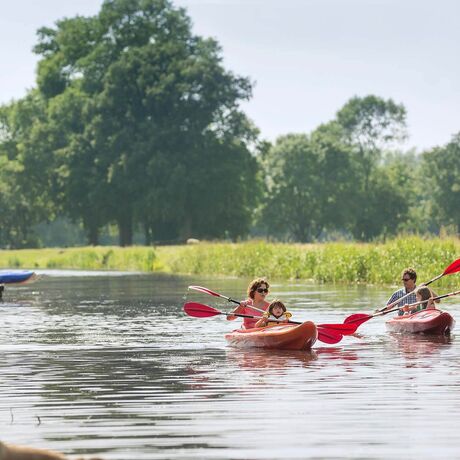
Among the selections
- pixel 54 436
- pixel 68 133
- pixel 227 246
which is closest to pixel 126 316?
pixel 54 436

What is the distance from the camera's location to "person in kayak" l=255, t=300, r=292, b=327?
20062 mm

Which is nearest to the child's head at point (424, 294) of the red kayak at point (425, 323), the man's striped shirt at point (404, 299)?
the man's striped shirt at point (404, 299)

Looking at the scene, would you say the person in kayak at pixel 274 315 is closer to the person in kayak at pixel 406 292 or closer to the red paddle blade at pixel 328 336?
the red paddle blade at pixel 328 336

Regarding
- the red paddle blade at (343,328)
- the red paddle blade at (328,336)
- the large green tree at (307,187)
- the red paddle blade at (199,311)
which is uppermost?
the large green tree at (307,187)

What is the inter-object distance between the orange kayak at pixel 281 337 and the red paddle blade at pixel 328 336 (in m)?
0.86

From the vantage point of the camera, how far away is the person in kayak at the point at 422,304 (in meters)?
23.0

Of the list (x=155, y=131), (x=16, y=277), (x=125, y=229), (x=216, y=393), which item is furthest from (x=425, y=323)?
(x=125, y=229)

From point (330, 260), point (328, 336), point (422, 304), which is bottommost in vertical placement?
point (328, 336)

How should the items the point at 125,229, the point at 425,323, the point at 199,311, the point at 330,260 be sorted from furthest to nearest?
the point at 125,229
the point at 330,260
the point at 199,311
the point at 425,323

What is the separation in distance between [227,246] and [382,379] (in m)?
42.7

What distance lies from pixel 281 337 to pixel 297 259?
102 feet

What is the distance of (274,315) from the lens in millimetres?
20219

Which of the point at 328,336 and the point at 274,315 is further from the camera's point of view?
the point at 328,336

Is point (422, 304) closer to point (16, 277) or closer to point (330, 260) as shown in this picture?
point (330, 260)
